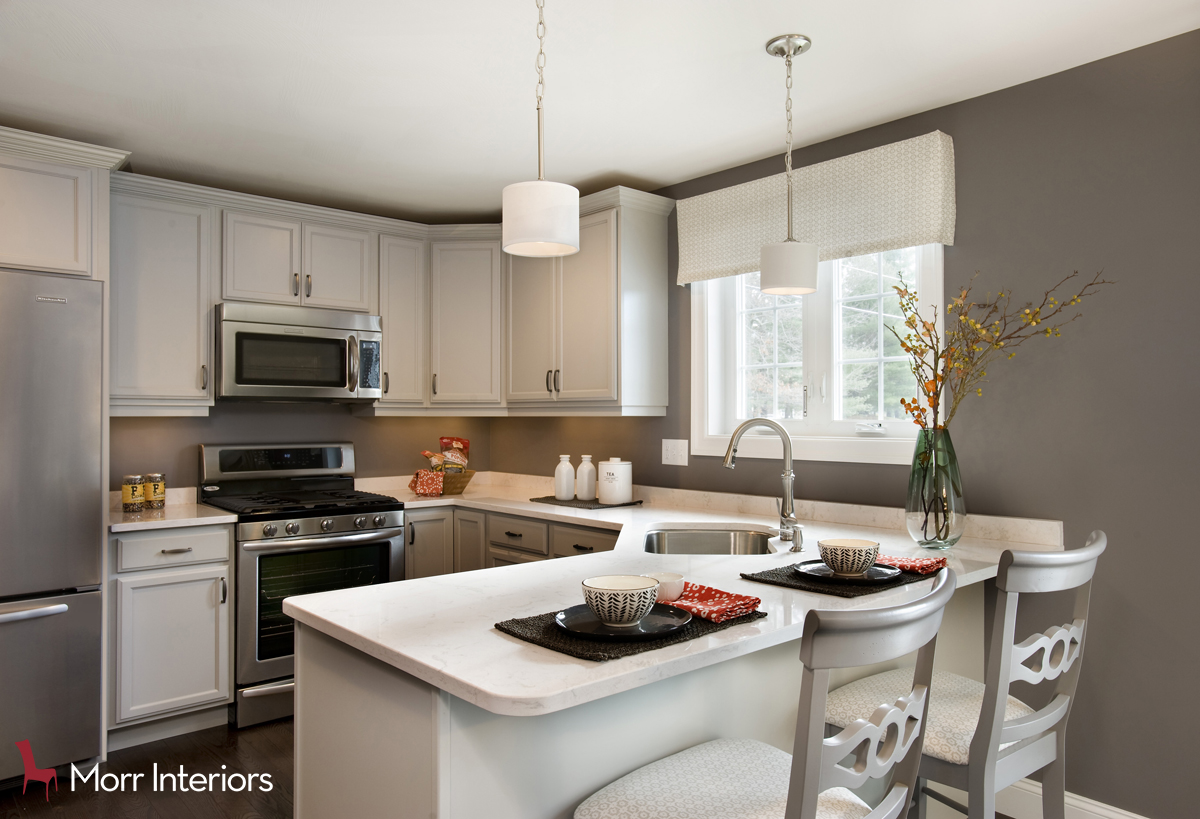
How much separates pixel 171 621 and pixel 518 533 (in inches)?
55.2

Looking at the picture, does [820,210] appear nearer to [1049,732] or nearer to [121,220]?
[1049,732]

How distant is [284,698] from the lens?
319cm

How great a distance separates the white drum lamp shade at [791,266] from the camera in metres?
2.19

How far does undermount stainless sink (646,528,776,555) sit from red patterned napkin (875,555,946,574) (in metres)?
0.86

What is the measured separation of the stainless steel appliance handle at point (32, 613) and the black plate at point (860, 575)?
253cm

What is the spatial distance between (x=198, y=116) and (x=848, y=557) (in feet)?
8.61

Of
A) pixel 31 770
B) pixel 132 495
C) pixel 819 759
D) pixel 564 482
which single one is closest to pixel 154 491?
pixel 132 495

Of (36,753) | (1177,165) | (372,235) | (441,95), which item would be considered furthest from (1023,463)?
(36,753)

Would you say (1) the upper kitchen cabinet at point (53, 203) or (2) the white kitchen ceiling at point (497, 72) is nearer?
(2) the white kitchen ceiling at point (497, 72)

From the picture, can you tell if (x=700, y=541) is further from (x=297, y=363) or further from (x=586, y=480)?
(x=297, y=363)

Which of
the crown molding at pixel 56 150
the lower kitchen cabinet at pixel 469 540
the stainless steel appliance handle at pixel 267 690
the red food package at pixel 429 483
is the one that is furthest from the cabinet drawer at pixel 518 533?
the crown molding at pixel 56 150

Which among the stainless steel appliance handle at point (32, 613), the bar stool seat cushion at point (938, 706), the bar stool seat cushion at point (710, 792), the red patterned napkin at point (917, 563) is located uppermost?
the red patterned napkin at point (917, 563)

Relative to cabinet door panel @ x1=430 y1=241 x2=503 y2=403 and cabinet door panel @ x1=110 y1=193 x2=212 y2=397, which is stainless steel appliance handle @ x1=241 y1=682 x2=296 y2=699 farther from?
cabinet door panel @ x1=430 y1=241 x2=503 y2=403

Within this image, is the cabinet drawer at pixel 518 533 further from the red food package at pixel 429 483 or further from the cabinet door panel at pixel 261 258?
the cabinet door panel at pixel 261 258
